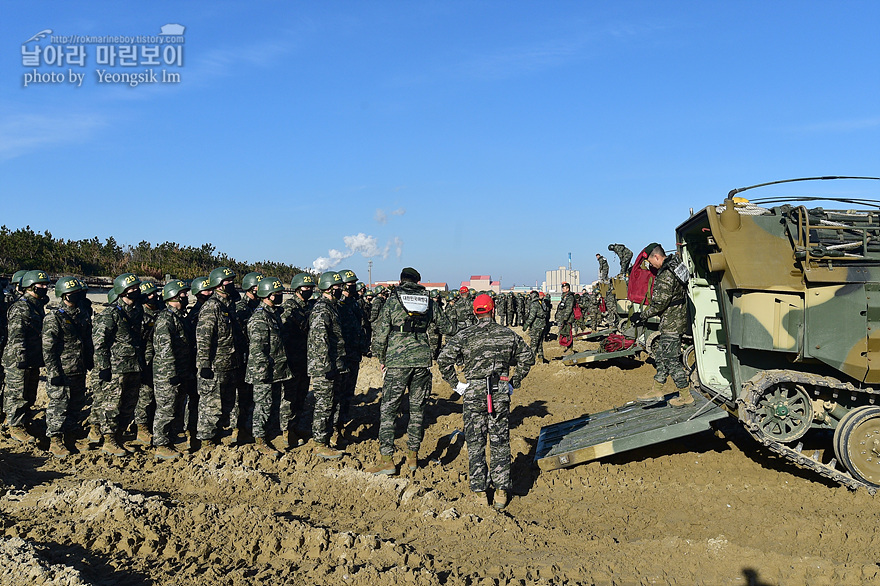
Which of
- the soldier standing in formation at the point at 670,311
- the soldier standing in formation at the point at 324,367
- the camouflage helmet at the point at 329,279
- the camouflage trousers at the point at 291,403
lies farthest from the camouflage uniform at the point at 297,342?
the soldier standing in formation at the point at 670,311

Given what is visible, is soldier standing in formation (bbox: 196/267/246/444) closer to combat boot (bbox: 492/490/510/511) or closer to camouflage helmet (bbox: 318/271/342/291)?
camouflage helmet (bbox: 318/271/342/291)

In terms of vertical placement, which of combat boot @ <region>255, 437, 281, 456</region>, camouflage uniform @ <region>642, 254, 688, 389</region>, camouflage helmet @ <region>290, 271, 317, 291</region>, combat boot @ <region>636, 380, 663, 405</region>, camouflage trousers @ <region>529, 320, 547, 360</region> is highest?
camouflage helmet @ <region>290, 271, 317, 291</region>

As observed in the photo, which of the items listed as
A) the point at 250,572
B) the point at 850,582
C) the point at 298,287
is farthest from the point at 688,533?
the point at 298,287

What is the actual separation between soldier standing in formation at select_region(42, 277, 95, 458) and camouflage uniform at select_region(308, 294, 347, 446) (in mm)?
2910

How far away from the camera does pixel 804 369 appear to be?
6.64 m

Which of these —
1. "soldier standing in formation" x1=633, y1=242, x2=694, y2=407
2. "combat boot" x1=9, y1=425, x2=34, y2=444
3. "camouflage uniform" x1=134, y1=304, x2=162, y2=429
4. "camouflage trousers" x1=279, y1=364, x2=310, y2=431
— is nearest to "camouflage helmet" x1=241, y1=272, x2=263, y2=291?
"camouflage uniform" x1=134, y1=304, x2=162, y2=429

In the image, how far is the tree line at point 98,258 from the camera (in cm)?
2622

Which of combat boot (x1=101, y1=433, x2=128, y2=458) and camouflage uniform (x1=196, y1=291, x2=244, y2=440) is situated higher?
camouflage uniform (x1=196, y1=291, x2=244, y2=440)

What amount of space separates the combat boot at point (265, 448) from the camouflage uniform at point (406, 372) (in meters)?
1.39

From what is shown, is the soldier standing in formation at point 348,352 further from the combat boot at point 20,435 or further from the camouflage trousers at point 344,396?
the combat boot at point 20,435

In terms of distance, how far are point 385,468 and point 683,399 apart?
391 centimetres

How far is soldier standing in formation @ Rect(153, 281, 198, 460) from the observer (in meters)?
7.67

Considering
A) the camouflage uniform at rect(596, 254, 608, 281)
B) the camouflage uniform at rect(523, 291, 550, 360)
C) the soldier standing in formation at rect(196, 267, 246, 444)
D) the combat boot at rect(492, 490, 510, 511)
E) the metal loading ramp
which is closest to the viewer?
the combat boot at rect(492, 490, 510, 511)

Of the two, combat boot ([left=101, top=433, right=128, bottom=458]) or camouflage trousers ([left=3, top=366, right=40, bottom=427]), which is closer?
combat boot ([left=101, top=433, right=128, bottom=458])
